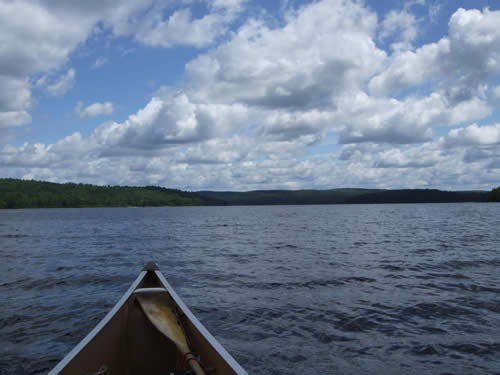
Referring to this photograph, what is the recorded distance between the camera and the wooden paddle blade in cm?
751

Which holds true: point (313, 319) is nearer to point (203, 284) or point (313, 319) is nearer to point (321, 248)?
point (203, 284)

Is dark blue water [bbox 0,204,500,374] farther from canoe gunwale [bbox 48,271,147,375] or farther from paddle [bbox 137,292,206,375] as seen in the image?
canoe gunwale [bbox 48,271,147,375]

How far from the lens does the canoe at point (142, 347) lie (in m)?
5.98

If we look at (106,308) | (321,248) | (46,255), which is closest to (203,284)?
(106,308)


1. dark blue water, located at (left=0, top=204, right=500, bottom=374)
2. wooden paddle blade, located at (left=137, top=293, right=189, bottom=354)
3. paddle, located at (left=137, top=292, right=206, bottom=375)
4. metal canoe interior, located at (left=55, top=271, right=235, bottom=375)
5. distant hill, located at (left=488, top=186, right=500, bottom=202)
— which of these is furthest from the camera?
distant hill, located at (left=488, top=186, right=500, bottom=202)

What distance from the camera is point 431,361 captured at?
8891 mm

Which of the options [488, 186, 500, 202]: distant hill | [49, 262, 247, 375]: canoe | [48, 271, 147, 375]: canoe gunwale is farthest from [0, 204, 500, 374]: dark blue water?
[488, 186, 500, 202]: distant hill

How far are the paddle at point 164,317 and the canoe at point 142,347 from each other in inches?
1.1

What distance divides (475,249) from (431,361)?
24.1 metres

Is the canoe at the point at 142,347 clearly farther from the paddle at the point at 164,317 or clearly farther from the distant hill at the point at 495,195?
the distant hill at the point at 495,195

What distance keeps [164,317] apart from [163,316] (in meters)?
0.05

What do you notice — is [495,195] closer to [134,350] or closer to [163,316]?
[163,316]

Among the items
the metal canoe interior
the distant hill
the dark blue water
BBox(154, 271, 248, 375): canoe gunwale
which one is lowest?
the dark blue water

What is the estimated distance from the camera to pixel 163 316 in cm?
867
